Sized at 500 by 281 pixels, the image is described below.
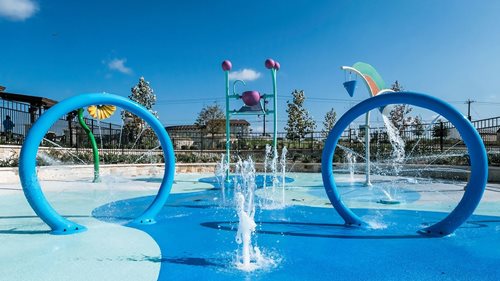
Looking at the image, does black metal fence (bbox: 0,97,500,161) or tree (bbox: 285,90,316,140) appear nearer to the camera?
black metal fence (bbox: 0,97,500,161)

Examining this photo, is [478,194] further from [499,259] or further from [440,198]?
[440,198]

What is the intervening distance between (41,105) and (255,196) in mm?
18516

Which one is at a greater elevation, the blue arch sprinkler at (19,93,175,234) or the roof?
the roof

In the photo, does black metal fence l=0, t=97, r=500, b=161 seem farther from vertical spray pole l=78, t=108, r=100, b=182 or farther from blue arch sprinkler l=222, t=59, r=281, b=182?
blue arch sprinkler l=222, t=59, r=281, b=182

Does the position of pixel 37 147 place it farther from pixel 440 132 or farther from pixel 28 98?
pixel 28 98

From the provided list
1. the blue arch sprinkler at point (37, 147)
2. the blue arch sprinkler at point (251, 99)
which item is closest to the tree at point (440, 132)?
the blue arch sprinkler at point (251, 99)

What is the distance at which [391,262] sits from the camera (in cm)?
441

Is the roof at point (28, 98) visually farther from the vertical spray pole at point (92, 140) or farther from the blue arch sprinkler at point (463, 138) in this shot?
the blue arch sprinkler at point (463, 138)

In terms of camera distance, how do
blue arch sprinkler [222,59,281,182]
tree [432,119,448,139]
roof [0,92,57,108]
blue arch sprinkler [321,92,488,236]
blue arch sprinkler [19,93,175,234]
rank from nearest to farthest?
blue arch sprinkler [321,92,488,236], blue arch sprinkler [19,93,175,234], blue arch sprinkler [222,59,281,182], tree [432,119,448,139], roof [0,92,57,108]

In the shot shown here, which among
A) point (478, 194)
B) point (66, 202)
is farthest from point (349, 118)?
point (66, 202)

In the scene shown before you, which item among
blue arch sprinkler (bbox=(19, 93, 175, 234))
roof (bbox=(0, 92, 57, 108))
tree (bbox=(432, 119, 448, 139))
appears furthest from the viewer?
roof (bbox=(0, 92, 57, 108))

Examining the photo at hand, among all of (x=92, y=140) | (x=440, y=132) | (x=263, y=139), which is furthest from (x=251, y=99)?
(x=263, y=139)

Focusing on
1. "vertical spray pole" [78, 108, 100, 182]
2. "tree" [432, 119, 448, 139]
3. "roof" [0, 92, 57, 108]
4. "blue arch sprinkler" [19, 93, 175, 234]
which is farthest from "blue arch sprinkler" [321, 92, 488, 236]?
A: "roof" [0, 92, 57, 108]

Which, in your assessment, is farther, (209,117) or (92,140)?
(209,117)
